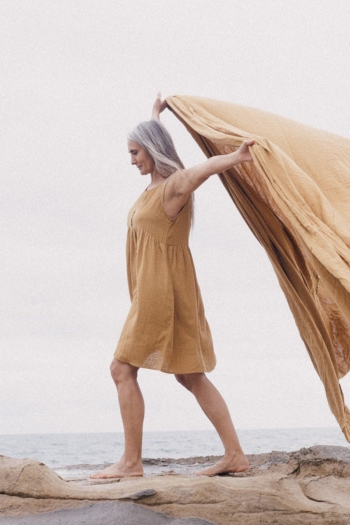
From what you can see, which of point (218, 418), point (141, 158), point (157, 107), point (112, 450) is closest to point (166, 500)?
point (218, 418)

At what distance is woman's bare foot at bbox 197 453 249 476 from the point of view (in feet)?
13.8

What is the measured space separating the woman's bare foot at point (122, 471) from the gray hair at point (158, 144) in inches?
72.2

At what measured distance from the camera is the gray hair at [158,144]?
4.29 metres

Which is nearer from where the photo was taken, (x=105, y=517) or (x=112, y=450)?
(x=105, y=517)

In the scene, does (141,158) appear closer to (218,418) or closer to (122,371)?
(122,371)

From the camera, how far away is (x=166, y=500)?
11.1ft

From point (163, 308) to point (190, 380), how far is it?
20.0 inches

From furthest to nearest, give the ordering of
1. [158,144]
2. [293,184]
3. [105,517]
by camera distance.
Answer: [158,144]
[293,184]
[105,517]

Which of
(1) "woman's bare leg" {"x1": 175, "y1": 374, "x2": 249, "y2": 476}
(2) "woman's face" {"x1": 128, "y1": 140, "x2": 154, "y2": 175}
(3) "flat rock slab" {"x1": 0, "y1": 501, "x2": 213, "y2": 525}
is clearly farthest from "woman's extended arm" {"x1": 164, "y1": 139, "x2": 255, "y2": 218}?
(3) "flat rock slab" {"x1": 0, "y1": 501, "x2": 213, "y2": 525}

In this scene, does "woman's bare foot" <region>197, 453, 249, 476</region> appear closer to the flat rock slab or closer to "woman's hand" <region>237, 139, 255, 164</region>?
the flat rock slab

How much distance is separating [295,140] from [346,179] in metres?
0.44

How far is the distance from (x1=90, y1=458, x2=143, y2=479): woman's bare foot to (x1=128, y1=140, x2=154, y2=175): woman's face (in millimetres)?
1864

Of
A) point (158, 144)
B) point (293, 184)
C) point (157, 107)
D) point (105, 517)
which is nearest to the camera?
point (105, 517)

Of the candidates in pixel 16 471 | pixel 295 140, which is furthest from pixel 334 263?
pixel 16 471
